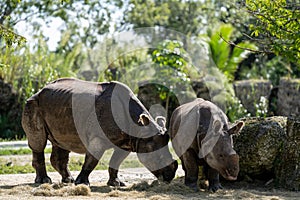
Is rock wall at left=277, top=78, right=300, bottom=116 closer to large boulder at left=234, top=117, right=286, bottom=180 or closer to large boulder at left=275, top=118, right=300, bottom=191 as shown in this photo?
large boulder at left=234, top=117, right=286, bottom=180

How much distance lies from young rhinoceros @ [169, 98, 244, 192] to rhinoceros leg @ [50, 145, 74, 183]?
2.18 metres

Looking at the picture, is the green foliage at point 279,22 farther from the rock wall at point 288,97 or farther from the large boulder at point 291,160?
the rock wall at point 288,97

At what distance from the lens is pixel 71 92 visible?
1168 cm

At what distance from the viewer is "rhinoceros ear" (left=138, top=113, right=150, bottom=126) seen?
11.0m

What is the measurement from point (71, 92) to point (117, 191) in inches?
90.4

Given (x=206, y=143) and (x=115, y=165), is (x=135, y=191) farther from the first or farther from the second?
(x=206, y=143)

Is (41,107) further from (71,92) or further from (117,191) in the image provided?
(117,191)

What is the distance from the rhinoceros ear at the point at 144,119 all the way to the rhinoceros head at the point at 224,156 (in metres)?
1.23

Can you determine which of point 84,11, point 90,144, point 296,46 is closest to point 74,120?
point 90,144

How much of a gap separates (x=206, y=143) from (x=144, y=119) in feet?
3.89

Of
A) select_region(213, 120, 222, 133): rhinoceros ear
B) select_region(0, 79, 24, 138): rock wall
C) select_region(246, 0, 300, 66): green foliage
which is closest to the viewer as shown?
select_region(213, 120, 222, 133): rhinoceros ear

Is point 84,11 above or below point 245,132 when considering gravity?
above

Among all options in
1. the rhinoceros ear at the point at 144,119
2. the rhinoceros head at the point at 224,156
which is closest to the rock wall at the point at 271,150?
the rhinoceros head at the point at 224,156

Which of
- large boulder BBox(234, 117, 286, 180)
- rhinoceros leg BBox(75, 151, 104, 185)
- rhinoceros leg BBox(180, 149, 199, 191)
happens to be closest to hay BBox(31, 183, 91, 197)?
rhinoceros leg BBox(75, 151, 104, 185)
